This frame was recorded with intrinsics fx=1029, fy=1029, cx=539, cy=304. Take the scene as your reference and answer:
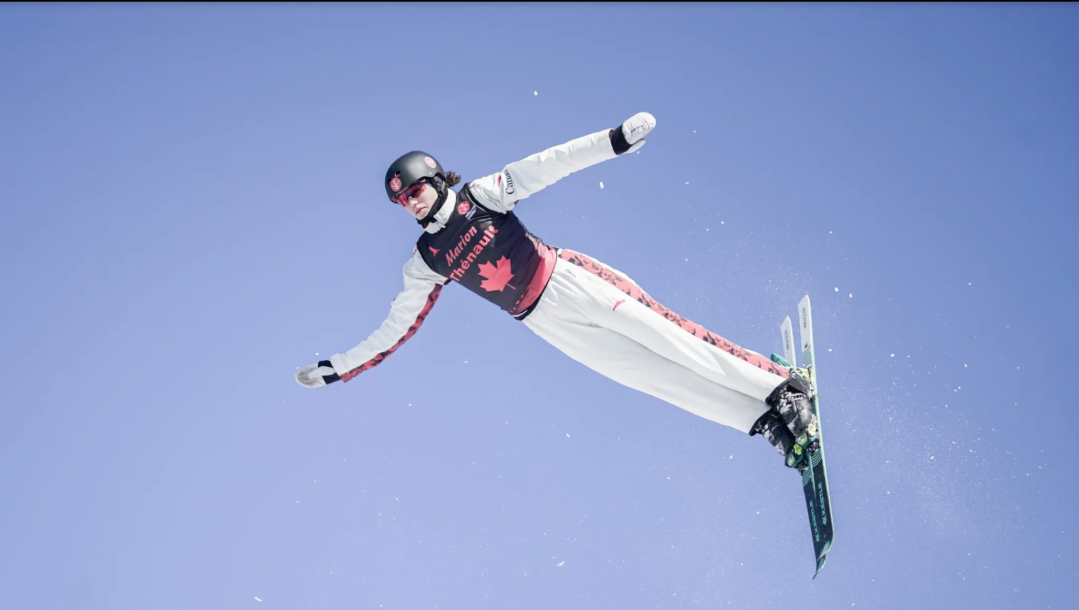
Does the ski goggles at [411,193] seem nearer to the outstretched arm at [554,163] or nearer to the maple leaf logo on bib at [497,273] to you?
the outstretched arm at [554,163]

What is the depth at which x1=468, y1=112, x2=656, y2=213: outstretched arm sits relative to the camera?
4.64 m

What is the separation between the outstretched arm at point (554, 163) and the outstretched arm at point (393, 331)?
0.55 m

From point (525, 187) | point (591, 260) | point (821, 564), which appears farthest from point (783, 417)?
point (525, 187)

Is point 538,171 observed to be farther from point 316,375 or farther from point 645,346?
point 316,375

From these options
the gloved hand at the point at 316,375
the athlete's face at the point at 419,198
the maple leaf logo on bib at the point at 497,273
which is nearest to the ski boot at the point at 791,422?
the maple leaf logo on bib at the point at 497,273

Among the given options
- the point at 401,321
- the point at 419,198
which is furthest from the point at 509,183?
the point at 401,321

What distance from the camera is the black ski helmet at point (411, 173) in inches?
197

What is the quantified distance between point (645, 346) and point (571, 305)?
1.46 feet

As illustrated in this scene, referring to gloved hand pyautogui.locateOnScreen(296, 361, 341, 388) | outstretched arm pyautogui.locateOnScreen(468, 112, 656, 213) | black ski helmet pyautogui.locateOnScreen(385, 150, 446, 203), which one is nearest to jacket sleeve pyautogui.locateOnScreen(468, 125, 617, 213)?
outstretched arm pyautogui.locateOnScreen(468, 112, 656, 213)

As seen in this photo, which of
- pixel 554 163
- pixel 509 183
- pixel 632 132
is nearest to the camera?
pixel 632 132

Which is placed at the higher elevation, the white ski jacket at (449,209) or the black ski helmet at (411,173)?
the black ski helmet at (411,173)

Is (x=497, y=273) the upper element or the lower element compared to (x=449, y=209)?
lower

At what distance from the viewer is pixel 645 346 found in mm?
5312

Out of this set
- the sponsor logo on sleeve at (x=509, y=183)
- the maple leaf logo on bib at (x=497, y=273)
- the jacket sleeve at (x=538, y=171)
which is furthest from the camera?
the maple leaf logo on bib at (x=497, y=273)
